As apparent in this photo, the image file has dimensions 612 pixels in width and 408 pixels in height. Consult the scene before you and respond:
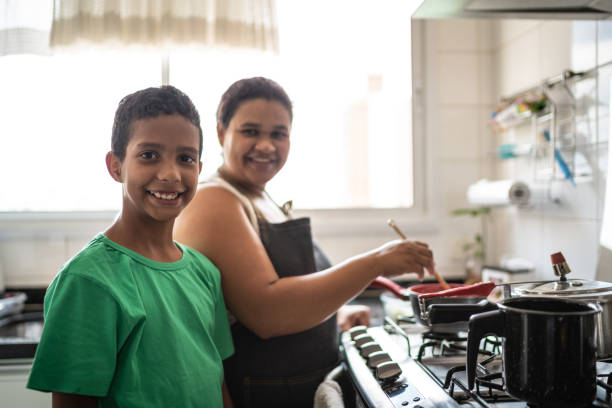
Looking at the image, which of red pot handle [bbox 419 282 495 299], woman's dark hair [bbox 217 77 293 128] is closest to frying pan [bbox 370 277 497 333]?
red pot handle [bbox 419 282 495 299]

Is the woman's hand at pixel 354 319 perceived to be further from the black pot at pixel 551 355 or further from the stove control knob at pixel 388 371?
the black pot at pixel 551 355

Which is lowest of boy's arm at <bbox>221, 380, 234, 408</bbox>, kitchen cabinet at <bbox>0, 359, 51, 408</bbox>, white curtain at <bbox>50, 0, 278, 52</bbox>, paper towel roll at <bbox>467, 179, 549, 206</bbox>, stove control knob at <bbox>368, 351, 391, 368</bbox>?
kitchen cabinet at <bbox>0, 359, 51, 408</bbox>

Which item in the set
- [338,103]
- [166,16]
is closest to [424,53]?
[338,103]

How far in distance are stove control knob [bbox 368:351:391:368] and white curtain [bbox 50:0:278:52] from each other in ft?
4.41

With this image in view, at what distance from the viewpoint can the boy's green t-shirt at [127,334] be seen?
1.91 ft

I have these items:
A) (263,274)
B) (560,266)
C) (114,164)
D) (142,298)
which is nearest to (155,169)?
(114,164)

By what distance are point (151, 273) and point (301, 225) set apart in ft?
1.32

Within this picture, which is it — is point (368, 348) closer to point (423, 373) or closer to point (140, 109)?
point (423, 373)

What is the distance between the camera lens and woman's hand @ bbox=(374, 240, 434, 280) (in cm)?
93

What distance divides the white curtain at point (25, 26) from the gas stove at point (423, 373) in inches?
65.1

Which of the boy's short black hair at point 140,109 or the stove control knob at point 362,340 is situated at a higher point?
the boy's short black hair at point 140,109

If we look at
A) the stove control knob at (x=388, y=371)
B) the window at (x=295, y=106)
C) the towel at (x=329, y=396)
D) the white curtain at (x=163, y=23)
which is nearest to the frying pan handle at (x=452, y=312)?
the stove control knob at (x=388, y=371)

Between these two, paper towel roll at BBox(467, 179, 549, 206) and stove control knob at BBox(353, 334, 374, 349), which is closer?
stove control knob at BBox(353, 334, 374, 349)

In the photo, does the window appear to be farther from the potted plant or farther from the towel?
the towel
